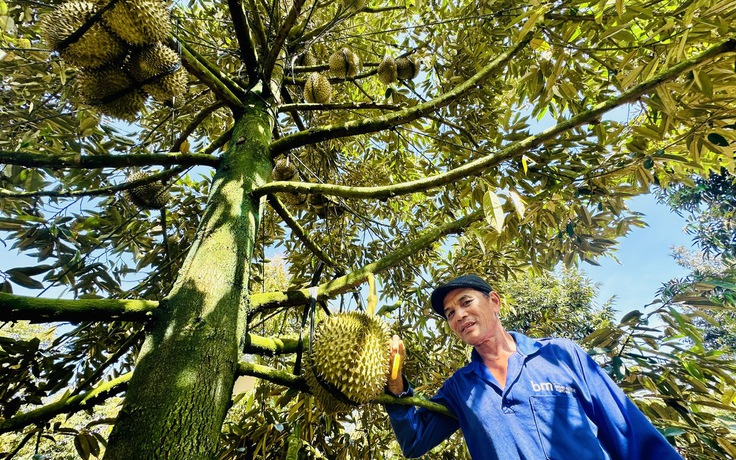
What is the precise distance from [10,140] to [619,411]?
11.7 feet

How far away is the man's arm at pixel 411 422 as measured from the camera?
1.44 m

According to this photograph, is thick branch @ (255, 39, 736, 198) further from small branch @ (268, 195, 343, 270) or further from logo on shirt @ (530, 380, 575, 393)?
logo on shirt @ (530, 380, 575, 393)

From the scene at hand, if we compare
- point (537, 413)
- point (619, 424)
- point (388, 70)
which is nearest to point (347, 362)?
point (537, 413)

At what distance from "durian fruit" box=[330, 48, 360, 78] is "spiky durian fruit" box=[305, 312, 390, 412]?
6.47 feet

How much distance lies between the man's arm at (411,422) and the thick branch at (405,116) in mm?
1083

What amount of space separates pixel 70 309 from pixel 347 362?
2.89 ft

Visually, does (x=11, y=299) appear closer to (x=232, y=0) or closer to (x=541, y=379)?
(x=232, y=0)

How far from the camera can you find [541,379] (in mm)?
1554

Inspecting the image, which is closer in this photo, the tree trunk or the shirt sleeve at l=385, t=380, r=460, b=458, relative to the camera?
the tree trunk

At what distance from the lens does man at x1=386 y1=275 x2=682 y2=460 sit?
137 centimetres

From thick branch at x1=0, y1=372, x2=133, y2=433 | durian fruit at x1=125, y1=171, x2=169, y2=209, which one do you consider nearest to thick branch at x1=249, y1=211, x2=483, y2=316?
thick branch at x1=0, y1=372, x2=133, y2=433

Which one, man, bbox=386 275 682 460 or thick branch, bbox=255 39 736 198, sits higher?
thick branch, bbox=255 39 736 198

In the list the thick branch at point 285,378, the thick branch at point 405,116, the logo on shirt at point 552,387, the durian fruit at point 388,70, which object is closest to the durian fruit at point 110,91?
the thick branch at point 405,116

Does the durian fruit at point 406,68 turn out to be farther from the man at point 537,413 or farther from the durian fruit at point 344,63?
the man at point 537,413
